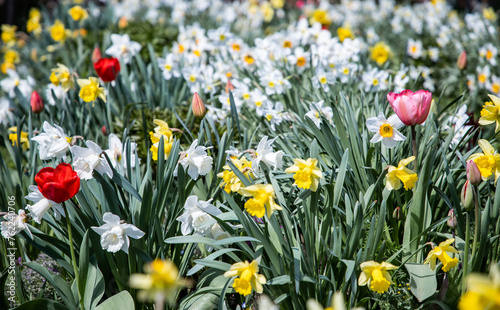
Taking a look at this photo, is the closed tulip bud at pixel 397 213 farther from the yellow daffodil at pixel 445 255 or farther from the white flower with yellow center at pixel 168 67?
the white flower with yellow center at pixel 168 67

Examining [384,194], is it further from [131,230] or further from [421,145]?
[131,230]

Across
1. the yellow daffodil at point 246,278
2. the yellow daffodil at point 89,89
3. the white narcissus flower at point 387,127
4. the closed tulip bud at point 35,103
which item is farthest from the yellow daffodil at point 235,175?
the closed tulip bud at point 35,103

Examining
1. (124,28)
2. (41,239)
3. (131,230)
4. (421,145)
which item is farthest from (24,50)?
(421,145)

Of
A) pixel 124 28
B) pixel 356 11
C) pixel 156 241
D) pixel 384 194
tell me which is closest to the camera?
pixel 384 194

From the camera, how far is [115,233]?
1.50 metres

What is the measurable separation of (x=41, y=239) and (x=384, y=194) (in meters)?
1.41

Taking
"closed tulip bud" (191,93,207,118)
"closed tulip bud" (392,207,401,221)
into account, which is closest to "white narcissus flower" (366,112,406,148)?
"closed tulip bud" (392,207,401,221)

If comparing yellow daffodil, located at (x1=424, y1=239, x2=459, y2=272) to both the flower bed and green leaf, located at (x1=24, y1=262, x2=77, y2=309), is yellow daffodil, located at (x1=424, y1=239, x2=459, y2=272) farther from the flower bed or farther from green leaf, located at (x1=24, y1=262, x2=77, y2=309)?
green leaf, located at (x1=24, y1=262, x2=77, y2=309)

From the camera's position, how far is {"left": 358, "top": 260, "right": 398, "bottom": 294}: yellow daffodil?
1.37 m

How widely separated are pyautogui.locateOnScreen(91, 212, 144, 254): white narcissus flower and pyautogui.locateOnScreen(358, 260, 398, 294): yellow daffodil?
2.63ft

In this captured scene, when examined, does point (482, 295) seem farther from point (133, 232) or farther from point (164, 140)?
point (164, 140)

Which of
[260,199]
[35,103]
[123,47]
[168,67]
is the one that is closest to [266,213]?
[260,199]

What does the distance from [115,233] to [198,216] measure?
30 centimetres

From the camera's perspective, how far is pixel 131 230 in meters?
1.51
